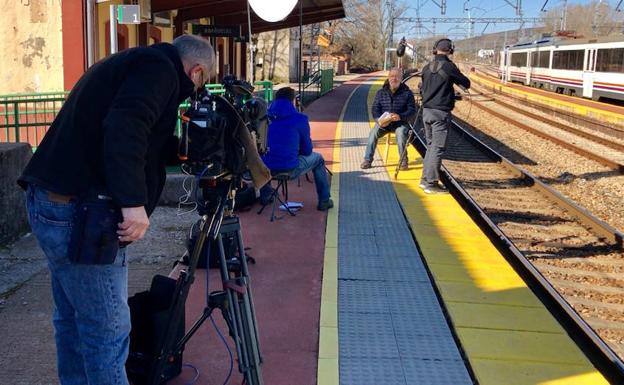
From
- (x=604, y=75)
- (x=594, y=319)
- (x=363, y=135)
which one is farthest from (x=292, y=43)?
(x=594, y=319)

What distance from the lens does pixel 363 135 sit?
15.9 metres

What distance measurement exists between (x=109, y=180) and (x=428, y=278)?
136 inches

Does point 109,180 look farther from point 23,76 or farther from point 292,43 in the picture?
point 292,43

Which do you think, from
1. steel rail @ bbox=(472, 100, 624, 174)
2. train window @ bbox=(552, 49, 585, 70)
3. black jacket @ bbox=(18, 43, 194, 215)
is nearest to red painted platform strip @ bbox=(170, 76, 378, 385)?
black jacket @ bbox=(18, 43, 194, 215)

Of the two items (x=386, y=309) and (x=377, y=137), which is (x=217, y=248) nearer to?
(x=386, y=309)

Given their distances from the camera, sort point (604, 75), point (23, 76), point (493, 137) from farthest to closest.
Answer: point (604, 75), point (493, 137), point (23, 76)

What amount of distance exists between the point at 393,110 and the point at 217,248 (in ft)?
24.7

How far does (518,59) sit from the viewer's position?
48.4 meters

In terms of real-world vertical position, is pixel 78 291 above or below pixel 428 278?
above

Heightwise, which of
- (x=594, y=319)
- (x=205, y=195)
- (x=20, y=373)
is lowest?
(x=594, y=319)

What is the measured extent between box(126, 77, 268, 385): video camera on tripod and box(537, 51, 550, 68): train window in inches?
1508

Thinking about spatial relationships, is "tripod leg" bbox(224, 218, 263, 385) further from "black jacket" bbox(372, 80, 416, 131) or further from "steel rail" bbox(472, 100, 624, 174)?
"steel rail" bbox(472, 100, 624, 174)

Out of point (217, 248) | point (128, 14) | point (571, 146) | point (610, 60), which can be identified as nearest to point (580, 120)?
point (610, 60)

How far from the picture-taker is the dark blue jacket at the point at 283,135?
715 centimetres
